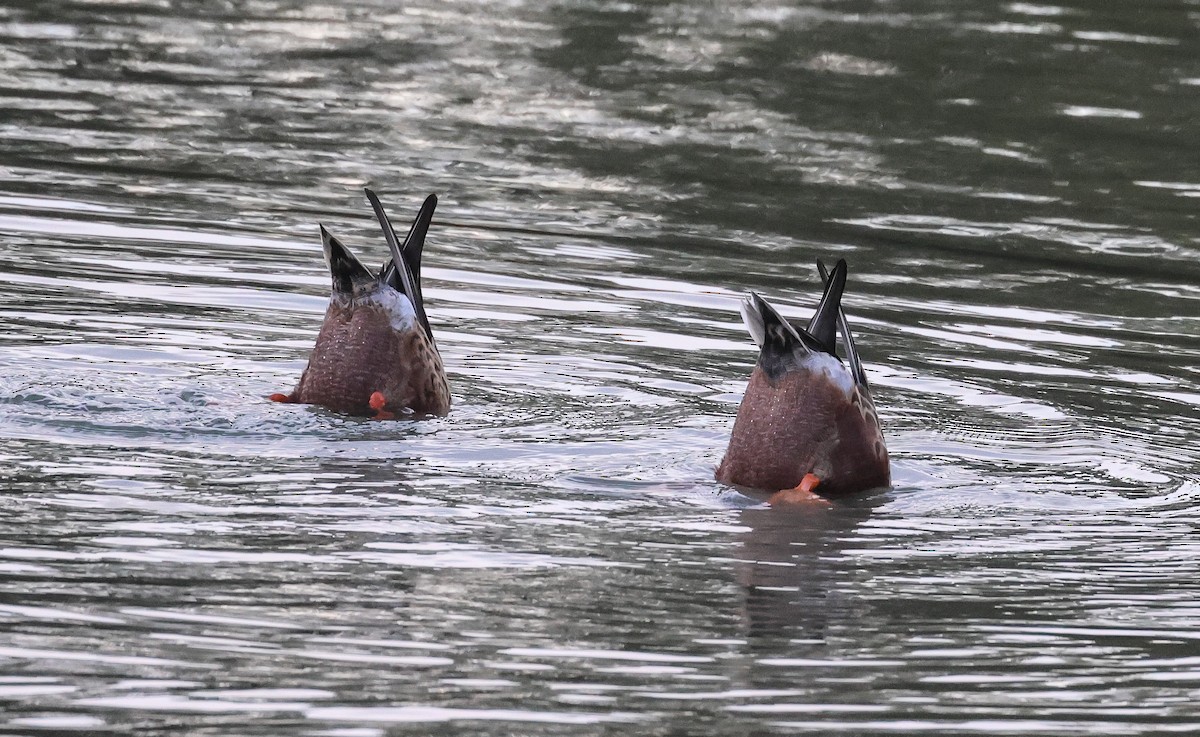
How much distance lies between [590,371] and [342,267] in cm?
131

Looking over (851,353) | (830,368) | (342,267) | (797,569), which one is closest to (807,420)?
(830,368)

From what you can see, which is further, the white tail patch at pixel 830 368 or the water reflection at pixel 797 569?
the white tail patch at pixel 830 368

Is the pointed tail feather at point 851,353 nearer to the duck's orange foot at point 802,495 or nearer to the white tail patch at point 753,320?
the white tail patch at point 753,320

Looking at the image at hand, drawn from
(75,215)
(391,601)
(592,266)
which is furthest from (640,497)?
(75,215)

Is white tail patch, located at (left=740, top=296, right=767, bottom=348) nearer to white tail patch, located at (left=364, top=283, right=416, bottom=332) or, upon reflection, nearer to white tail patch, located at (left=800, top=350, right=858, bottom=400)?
white tail patch, located at (left=800, top=350, right=858, bottom=400)

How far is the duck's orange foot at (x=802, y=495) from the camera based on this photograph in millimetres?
7352

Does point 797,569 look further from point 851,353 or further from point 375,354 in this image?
point 375,354

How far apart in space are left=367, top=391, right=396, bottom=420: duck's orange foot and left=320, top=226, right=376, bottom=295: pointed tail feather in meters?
0.44

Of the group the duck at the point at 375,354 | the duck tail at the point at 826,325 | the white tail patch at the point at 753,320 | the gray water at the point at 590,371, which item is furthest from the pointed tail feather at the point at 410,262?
the duck tail at the point at 826,325

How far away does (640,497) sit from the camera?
730 cm

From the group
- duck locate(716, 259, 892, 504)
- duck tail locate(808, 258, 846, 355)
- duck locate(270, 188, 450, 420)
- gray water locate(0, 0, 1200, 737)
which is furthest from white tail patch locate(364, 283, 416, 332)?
duck tail locate(808, 258, 846, 355)

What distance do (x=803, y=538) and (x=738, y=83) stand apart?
950 centimetres

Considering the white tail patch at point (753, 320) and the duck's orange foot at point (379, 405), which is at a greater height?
the white tail patch at point (753, 320)

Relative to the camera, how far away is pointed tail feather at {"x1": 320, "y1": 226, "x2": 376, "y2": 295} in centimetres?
815
